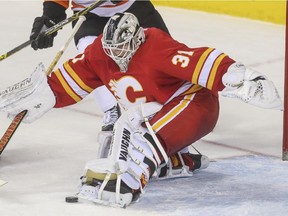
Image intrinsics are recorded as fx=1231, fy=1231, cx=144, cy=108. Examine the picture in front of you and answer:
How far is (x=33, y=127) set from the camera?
16.3 feet

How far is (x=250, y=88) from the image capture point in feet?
12.3

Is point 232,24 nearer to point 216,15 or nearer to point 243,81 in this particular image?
point 216,15

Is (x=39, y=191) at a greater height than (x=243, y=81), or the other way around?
(x=243, y=81)

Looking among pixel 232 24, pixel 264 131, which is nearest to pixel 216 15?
pixel 232 24

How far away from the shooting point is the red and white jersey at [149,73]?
3914 mm

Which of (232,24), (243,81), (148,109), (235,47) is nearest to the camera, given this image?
(243,81)

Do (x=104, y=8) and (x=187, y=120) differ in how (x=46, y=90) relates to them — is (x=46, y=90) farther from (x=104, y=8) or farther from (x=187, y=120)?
(x=104, y=8)

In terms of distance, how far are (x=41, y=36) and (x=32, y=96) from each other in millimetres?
368

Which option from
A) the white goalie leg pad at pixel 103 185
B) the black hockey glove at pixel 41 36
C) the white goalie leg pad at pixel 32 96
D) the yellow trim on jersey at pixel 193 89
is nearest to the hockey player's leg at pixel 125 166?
the white goalie leg pad at pixel 103 185

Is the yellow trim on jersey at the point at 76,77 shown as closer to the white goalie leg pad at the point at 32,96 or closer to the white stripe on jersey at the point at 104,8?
the white goalie leg pad at the point at 32,96

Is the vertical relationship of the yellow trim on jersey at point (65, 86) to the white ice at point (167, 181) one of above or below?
above

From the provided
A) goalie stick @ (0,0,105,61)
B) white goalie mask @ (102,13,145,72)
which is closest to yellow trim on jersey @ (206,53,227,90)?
white goalie mask @ (102,13,145,72)

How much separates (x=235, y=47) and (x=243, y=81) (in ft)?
8.97

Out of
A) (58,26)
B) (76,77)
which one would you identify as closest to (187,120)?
(76,77)
